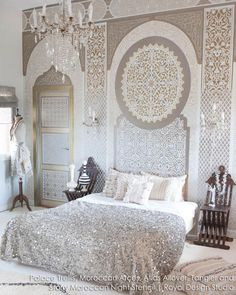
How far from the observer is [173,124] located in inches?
197

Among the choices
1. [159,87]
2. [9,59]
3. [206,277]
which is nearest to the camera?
[206,277]

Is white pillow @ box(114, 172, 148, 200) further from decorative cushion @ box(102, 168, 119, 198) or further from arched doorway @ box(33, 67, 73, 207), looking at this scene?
arched doorway @ box(33, 67, 73, 207)

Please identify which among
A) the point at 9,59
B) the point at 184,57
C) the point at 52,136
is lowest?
the point at 52,136

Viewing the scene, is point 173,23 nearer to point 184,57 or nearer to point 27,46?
point 184,57

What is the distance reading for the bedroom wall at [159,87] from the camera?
468 cm

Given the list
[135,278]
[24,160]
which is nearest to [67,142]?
[24,160]

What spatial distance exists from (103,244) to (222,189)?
6.81ft

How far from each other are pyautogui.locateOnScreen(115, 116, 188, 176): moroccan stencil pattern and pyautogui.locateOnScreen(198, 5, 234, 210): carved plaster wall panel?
0.32m

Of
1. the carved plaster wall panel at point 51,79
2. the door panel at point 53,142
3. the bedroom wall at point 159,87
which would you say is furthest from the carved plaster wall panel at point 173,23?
the door panel at point 53,142

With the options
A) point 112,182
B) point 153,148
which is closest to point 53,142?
point 112,182

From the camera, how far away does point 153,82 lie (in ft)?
16.7

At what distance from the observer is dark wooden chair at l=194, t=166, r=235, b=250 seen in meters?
4.45

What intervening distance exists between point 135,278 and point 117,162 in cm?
253

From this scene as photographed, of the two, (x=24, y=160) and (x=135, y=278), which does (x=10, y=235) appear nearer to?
(x=135, y=278)
